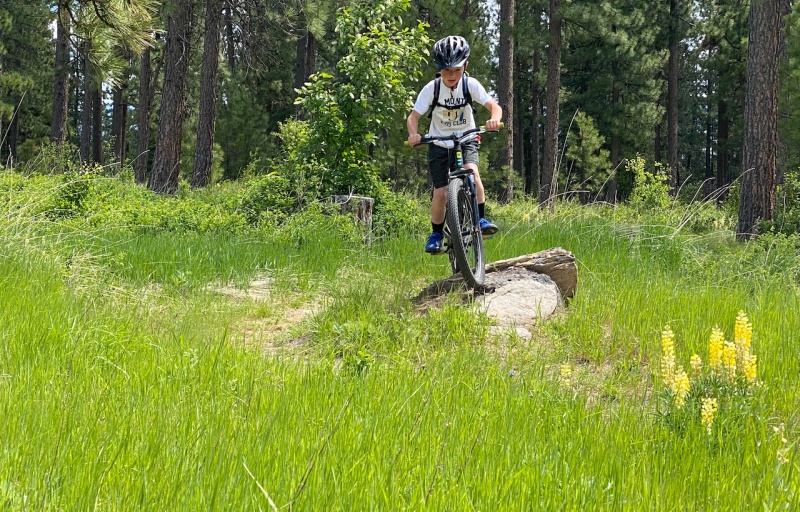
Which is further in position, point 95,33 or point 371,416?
point 95,33

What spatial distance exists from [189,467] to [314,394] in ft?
3.13

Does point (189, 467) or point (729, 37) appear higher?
point (729, 37)

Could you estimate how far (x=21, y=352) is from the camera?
10.9 ft

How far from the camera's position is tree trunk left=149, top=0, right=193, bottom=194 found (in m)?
14.5

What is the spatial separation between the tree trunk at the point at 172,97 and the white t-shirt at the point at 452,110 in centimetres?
1013

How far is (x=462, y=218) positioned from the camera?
571cm

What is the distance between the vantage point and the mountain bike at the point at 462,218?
536cm

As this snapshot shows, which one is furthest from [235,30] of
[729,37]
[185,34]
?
[729,37]

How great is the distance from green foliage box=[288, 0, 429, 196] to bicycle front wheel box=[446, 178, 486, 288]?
409 cm

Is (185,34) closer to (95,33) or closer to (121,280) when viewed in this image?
(95,33)

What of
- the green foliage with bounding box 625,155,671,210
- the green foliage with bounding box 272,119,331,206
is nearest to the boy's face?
the green foliage with bounding box 272,119,331,206

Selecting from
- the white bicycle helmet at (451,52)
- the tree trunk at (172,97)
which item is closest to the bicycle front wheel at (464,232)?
the white bicycle helmet at (451,52)

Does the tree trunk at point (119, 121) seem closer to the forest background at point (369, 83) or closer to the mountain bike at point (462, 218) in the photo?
the forest background at point (369, 83)

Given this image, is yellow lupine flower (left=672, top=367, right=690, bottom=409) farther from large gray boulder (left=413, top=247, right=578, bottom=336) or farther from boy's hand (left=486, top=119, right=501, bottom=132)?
boy's hand (left=486, top=119, right=501, bottom=132)
